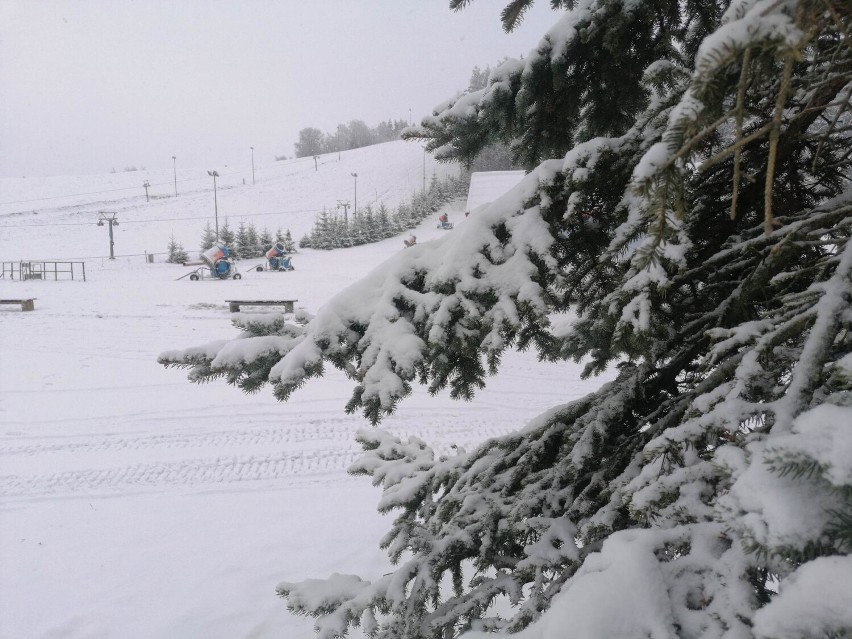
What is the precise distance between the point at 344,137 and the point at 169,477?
103 metres

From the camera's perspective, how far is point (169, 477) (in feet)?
21.0

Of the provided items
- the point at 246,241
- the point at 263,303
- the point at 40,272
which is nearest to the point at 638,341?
the point at 263,303

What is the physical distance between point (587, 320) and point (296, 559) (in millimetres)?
4251

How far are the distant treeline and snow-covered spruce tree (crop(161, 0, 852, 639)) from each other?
87.3 metres

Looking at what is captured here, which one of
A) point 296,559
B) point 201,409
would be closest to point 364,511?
point 296,559

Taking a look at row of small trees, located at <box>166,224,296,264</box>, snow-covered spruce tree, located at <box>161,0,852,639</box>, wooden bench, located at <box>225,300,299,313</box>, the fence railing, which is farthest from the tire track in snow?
row of small trees, located at <box>166,224,296,264</box>

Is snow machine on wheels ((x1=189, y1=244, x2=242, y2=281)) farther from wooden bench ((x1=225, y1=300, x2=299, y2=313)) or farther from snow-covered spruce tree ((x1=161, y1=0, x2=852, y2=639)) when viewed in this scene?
snow-covered spruce tree ((x1=161, y1=0, x2=852, y2=639))

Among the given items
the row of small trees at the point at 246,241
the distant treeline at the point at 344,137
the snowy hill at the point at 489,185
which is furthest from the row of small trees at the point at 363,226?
the distant treeline at the point at 344,137

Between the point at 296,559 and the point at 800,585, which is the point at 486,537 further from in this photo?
the point at 296,559

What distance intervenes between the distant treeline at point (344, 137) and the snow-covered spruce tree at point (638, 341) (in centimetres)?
8732

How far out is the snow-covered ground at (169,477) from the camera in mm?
4598

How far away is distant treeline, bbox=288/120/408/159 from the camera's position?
91.1m

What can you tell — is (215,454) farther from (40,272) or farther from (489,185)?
(489,185)

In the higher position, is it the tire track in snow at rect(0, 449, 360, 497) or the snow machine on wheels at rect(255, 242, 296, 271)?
the snow machine on wheels at rect(255, 242, 296, 271)
